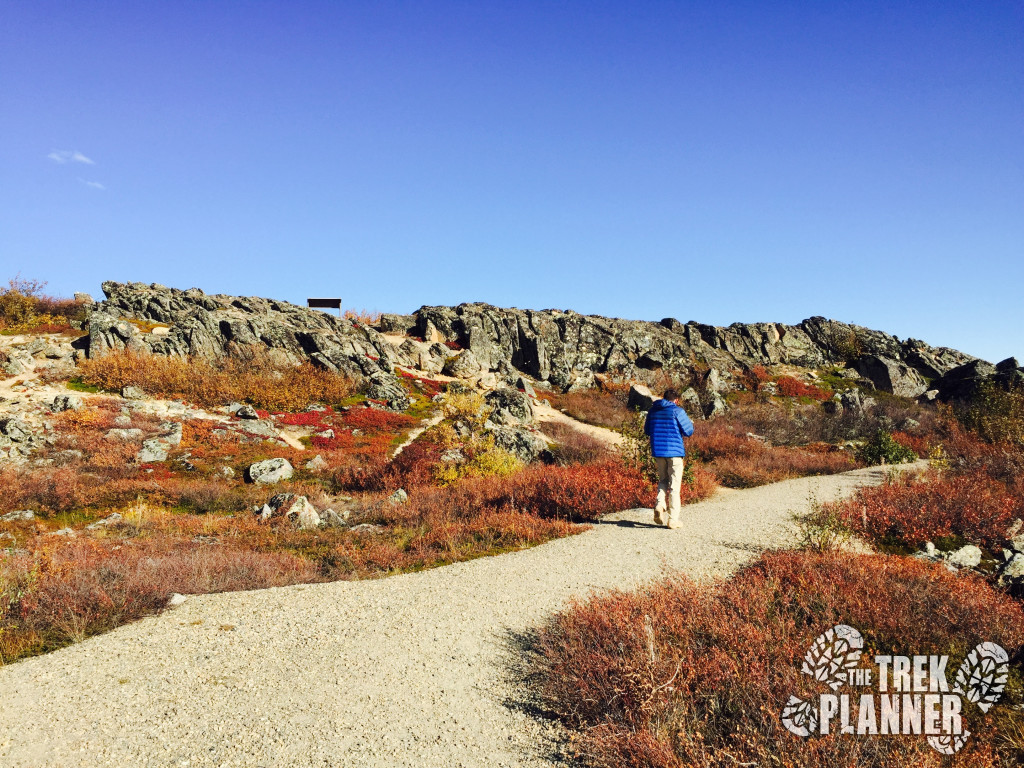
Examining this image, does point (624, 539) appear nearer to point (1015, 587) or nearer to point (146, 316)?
point (1015, 587)

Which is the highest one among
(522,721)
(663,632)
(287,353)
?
(287,353)

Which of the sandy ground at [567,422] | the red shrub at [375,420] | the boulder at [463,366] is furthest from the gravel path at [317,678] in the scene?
the boulder at [463,366]

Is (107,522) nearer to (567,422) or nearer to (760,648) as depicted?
(760,648)

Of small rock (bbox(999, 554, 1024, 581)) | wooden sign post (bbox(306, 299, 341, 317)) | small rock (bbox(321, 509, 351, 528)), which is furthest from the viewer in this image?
wooden sign post (bbox(306, 299, 341, 317))

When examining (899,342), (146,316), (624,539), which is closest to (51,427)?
(146,316)

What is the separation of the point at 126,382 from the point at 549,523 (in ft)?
117

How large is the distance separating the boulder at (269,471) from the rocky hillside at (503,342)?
680 inches

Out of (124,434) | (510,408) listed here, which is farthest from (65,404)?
(510,408)

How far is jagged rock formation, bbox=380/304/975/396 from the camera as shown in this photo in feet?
197

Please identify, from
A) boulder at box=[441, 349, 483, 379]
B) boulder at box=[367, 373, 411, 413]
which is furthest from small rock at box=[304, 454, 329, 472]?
boulder at box=[441, 349, 483, 379]

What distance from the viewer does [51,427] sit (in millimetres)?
26062

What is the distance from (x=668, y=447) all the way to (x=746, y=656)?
6.30 metres

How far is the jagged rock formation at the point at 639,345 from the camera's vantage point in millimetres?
59912

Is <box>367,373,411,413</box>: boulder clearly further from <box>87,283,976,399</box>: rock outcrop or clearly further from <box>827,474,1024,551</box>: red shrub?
<box>827,474,1024,551</box>: red shrub
